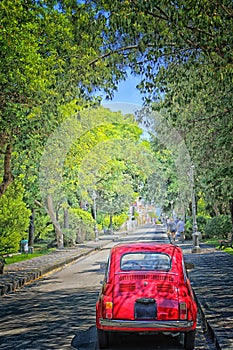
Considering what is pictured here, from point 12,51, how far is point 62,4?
3.14 metres

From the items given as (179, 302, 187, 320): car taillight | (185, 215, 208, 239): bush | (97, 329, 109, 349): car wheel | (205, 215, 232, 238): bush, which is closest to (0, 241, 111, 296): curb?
(97, 329, 109, 349): car wheel

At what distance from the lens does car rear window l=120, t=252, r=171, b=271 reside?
28.4ft

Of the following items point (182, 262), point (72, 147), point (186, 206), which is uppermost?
point (72, 147)

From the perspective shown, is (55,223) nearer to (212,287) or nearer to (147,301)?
(212,287)

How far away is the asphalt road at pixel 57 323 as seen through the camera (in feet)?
27.9

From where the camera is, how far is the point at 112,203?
62781 millimetres

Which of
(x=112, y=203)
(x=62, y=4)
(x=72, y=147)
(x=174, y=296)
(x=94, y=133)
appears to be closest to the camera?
(x=174, y=296)

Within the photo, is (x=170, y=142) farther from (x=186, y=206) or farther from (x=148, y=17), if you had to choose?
(x=148, y=17)

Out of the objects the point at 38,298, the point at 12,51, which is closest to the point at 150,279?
the point at 38,298

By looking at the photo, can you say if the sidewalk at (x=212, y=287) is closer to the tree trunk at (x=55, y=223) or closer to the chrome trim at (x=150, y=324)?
the chrome trim at (x=150, y=324)

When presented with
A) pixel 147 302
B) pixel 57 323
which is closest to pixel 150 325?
pixel 147 302

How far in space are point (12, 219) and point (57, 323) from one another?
70.8ft

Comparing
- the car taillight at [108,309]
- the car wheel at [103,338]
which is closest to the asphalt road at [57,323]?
the car wheel at [103,338]

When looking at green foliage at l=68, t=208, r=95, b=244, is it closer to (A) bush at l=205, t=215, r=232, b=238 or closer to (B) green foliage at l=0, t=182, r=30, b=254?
(B) green foliage at l=0, t=182, r=30, b=254
